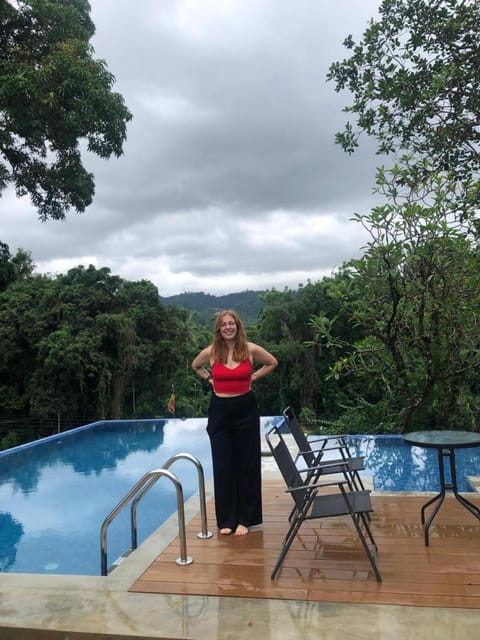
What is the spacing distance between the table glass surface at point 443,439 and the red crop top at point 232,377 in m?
1.19

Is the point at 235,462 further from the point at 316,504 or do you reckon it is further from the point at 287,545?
the point at 287,545

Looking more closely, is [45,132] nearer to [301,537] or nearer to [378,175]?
[378,175]

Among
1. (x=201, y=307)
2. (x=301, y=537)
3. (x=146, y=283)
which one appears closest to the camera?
(x=301, y=537)

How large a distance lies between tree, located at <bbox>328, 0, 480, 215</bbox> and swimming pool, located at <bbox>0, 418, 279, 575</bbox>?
4.98 m

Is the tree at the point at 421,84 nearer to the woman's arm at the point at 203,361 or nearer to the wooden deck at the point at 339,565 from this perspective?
the woman's arm at the point at 203,361

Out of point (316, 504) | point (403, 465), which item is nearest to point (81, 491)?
point (403, 465)

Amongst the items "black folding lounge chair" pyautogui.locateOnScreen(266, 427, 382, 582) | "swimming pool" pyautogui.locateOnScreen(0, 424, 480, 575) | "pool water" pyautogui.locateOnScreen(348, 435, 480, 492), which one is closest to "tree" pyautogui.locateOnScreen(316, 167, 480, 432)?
"pool water" pyautogui.locateOnScreen(348, 435, 480, 492)

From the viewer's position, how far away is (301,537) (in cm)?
348

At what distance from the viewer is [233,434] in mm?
3691

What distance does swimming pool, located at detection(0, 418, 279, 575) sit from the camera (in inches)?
182

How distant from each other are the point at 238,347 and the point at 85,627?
1919mm

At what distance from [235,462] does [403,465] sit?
3.54m

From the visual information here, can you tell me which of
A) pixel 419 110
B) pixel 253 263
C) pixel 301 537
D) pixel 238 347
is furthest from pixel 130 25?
pixel 253 263

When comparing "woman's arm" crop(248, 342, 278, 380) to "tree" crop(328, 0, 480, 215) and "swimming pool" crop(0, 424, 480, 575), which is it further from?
"tree" crop(328, 0, 480, 215)
